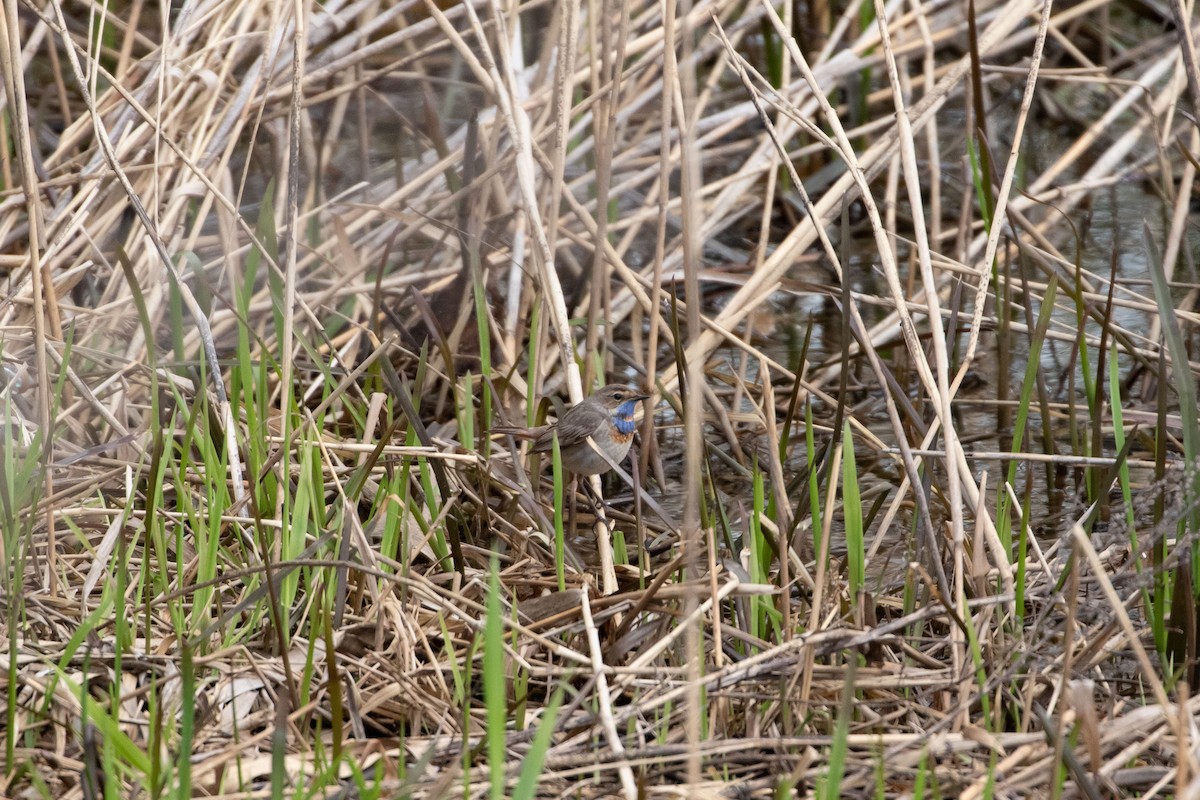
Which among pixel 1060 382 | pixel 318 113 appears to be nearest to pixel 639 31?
pixel 318 113

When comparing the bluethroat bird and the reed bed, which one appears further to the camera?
the bluethroat bird

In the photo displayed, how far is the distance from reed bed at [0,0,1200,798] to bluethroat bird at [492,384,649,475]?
10 centimetres

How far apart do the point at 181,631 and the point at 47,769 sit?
1.49 ft

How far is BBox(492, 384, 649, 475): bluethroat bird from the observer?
13.4ft

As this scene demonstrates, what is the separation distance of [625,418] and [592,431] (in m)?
0.33

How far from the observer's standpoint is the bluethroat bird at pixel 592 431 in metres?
4.07

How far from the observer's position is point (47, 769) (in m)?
2.66

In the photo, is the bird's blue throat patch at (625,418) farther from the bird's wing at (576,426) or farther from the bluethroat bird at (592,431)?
the bird's wing at (576,426)

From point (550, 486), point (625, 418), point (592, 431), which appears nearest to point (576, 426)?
point (592, 431)

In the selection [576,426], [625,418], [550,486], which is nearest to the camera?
[576,426]

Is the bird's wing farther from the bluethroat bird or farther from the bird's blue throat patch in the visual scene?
the bird's blue throat patch

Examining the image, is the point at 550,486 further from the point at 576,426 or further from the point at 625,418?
the point at 576,426

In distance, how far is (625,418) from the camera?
14.6ft

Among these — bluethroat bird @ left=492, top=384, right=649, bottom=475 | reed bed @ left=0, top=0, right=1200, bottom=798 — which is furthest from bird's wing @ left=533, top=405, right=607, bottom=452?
reed bed @ left=0, top=0, right=1200, bottom=798
